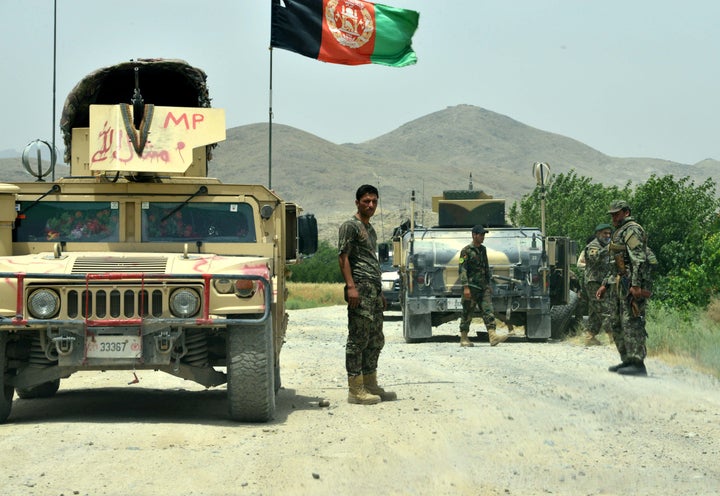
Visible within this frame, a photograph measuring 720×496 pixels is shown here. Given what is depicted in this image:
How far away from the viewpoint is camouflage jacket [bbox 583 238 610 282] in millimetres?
16719

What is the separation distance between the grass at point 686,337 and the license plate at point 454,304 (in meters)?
1.88

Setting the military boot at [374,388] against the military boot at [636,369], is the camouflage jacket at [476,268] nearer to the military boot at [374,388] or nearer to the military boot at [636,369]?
the military boot at [636,369]

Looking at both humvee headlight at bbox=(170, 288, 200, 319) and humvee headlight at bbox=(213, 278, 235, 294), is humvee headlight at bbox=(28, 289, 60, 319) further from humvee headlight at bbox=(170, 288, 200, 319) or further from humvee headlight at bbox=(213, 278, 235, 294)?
humvee headlight at bbox=(213, 278, 235, 294)

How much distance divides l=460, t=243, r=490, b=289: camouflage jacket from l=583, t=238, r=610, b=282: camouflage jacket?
1555mm

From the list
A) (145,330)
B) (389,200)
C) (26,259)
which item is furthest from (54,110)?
(389,200)

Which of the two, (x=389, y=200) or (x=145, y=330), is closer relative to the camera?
(x=145, y=330)

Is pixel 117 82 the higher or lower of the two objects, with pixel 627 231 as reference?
higher

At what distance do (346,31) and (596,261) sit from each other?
16.3 ft

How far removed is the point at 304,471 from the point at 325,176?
119m

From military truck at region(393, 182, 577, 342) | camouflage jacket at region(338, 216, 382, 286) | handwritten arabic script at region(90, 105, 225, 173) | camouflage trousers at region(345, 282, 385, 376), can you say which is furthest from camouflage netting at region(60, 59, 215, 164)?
military truck at region(393, 182, 577, 342)

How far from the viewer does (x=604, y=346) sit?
54.2ft

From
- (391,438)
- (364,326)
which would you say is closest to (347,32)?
(364,326)

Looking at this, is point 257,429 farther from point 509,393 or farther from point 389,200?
point 389,200

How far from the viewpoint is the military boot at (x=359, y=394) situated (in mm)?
9797
